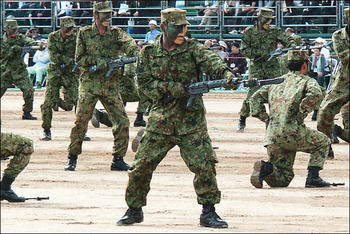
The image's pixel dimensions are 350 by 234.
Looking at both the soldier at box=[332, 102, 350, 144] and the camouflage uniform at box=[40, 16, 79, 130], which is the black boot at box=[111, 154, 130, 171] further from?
the camouflage uniform at box=[40, 16, 79, 130]

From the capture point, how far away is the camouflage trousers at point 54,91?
19.4 m

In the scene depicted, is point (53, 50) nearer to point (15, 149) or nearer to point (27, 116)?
point (27, 116)

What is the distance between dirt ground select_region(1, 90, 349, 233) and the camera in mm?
10852

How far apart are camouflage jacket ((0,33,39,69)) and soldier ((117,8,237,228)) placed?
1166 cm

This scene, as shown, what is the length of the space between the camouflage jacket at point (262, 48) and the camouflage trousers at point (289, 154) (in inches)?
247

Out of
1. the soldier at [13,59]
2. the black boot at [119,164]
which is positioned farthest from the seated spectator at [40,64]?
the black boot at [119,164]

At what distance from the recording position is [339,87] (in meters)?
15.7

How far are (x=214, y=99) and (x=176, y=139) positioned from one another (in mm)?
17595

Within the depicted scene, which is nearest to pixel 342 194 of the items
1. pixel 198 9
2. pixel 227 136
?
pixel 227 136

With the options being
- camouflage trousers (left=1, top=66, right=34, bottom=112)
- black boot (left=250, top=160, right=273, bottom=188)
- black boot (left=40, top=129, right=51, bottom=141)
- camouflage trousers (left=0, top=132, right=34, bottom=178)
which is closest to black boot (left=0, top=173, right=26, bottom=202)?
camouflage trousers (left=0, top=132, right=34, bottom=178)

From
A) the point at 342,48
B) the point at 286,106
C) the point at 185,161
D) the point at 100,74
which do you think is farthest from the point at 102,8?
the point at 185,161

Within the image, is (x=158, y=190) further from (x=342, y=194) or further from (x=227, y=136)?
(x=227, y=136)

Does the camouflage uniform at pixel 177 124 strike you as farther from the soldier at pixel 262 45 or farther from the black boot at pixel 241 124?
the black boot at pixel 241 124

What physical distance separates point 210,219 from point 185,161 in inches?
23.7
